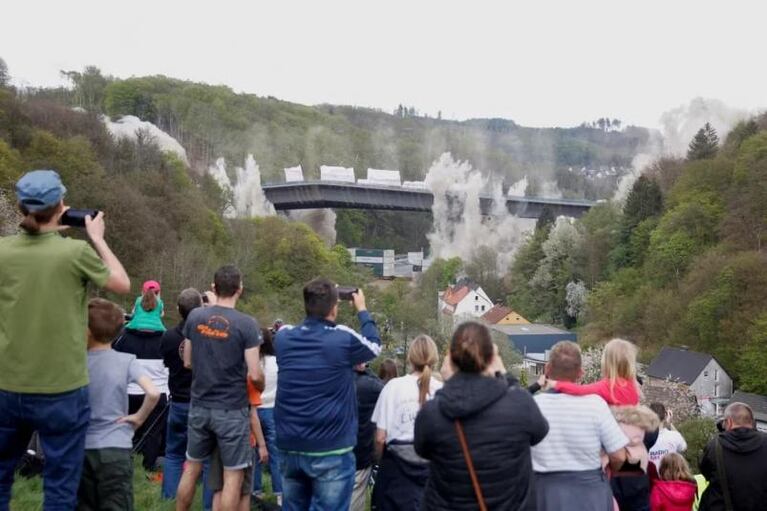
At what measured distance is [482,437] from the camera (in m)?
3.30

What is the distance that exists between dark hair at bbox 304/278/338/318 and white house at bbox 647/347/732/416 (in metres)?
32.0

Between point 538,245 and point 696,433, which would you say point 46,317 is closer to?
point 696,433

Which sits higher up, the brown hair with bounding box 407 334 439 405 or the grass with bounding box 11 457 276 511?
the brown hair with bounding box 407 334 439 405

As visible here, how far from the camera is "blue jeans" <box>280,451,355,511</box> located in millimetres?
4348

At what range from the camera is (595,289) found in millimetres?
48188

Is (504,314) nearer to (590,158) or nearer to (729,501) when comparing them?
(729,501)

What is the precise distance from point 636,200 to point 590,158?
11247 centimetres

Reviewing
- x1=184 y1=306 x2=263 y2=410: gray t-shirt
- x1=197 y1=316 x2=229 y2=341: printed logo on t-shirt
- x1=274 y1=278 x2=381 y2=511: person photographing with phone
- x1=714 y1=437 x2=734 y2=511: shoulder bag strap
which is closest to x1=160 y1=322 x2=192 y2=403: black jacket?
x1=184 y1=306 x2=263 y2=410: gray t-shirt

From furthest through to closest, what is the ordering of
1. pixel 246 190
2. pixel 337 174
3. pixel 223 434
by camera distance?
pixel 337 174 → pixel 246 190 → pixel 223 434

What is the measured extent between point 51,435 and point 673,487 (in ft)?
11.9

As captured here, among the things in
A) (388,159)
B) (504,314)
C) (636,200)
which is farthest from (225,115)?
(636,200)

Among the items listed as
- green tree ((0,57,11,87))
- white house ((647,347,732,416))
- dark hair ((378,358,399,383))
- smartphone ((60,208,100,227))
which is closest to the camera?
smartphone ((60,208,100,227))

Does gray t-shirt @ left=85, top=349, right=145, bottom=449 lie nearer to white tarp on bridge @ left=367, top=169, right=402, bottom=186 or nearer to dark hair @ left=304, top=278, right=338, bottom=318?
dark hair @ left=304, top=278, right=338, bottom=318

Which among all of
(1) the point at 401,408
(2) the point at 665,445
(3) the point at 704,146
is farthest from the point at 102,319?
(3) the point at 704,146
